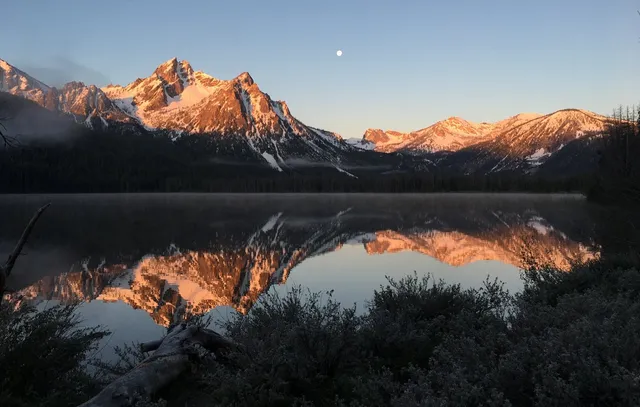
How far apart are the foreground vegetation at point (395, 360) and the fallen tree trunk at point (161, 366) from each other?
0.24 m

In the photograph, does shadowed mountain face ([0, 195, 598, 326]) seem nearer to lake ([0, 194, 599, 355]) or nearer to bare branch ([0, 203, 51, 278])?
lake ([0, 194, 599, 355])

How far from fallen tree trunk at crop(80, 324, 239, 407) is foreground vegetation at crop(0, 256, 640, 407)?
0.24 meters

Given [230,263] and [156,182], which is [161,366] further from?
[156,182]

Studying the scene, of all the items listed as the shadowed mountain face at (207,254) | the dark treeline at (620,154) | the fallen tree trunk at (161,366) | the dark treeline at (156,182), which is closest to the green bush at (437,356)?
the fallen tree trunk at (161,366)

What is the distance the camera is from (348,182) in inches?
7702

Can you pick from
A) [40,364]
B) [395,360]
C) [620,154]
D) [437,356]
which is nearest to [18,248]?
[40,364]

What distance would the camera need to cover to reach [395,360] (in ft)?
23.7

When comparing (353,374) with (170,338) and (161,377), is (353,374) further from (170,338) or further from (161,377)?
(170,338)

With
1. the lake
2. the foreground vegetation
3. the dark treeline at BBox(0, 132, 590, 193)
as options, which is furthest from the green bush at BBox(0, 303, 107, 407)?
the dark treeline at BBox(0, 132, 590, 193)

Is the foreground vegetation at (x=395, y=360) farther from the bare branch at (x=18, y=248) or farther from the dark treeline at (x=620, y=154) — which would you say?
the dark treeline at (x=620, y=154)

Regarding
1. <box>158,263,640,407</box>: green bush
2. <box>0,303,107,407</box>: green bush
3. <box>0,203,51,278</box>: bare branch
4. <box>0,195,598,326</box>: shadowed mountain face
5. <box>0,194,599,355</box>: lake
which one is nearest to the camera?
<box>158,263,640,407</box>: green bush

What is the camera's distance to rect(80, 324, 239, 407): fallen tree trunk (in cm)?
560

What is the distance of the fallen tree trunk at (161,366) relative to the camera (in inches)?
221

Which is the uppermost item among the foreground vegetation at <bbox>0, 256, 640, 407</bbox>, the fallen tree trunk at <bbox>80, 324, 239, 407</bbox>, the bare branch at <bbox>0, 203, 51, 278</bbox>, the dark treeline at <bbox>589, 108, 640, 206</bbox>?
the dark treeline at <bbox>589, 108, 640, 206</bbox>
